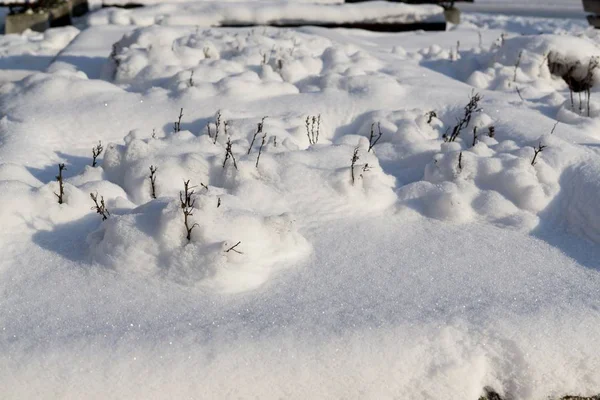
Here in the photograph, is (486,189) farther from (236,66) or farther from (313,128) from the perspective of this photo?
(236,66)

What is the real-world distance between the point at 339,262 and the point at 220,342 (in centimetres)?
72

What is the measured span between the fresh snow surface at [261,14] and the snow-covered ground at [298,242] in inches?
164

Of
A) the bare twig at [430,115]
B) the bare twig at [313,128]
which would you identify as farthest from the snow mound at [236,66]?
the bare twig at [313,128]

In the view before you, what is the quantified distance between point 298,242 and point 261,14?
6.67m

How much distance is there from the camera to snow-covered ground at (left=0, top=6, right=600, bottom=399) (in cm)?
203

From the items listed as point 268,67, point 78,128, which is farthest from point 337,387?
point 268,67

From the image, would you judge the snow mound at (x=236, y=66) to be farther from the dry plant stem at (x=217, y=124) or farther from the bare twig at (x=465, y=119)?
the bare twig at (x=465, y=119)

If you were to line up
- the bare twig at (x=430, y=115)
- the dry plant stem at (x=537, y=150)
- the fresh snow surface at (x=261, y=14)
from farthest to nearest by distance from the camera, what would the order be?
the fresh snow surface at (x=261, y=14)
the bare twig at (x=430, y=115)
the dry plant stem at (x=537, y=150)

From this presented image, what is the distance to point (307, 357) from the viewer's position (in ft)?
6.66

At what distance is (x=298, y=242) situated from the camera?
2658 mm

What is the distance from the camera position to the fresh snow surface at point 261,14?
861cm

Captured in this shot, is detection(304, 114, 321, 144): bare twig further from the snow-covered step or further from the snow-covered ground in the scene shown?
the snow-covered step

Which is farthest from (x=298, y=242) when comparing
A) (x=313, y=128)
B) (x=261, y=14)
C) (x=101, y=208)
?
(x=261, y=14)

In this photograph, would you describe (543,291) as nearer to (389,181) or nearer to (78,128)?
(389,181)
